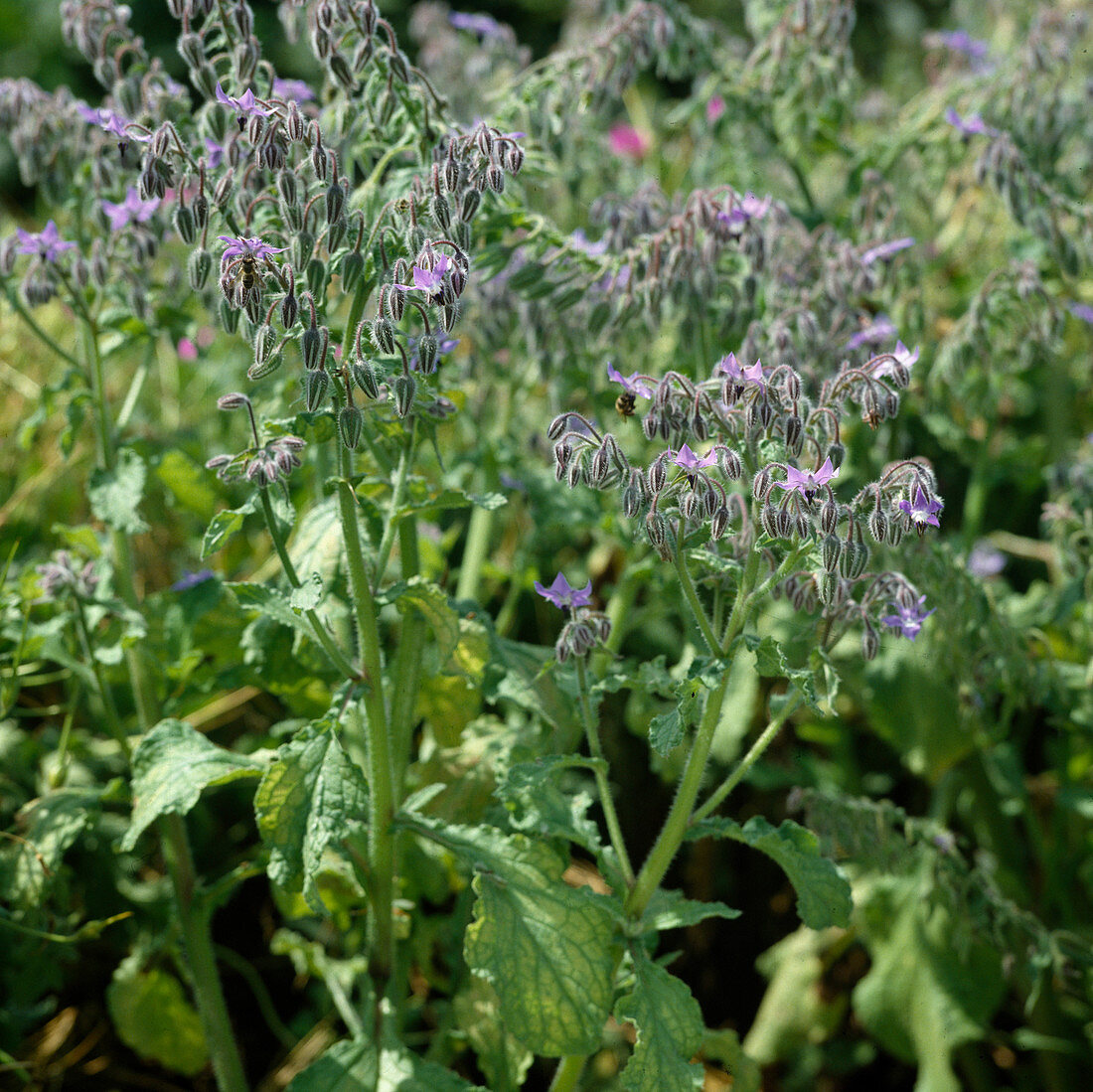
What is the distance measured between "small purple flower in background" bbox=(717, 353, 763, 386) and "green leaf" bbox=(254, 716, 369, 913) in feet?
2.23

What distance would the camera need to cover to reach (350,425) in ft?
4.42

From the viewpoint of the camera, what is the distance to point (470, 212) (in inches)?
54.6

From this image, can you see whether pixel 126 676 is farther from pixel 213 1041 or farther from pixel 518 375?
pixel 518 375

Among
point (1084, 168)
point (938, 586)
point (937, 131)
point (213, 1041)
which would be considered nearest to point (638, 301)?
point (938, 586)

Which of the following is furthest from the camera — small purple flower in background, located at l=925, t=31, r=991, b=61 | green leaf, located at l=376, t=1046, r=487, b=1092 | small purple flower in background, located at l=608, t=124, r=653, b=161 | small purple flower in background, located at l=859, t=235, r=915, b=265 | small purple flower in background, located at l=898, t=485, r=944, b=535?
small purple flower in background, located at l=608, t=124, r=653, b=161

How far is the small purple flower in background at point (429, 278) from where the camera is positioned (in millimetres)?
1264

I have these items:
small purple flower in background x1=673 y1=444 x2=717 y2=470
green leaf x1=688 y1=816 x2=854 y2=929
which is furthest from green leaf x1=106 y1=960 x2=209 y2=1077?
small purple flower in background x1=673 y1=444 x2=717 y2=470

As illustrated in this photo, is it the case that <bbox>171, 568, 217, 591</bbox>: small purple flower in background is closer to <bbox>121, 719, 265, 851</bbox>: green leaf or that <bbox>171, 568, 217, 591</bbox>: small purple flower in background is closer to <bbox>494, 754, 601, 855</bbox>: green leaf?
<bbox>121, 719, 265, 851</bbox>: green leaf

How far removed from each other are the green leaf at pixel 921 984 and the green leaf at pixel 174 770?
4.50 ft

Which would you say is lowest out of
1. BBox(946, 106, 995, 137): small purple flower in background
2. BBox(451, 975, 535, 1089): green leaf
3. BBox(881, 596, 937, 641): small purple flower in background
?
BBox(451, 975, 535, 1089): green leaf

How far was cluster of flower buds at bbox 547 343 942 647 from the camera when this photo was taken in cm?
128

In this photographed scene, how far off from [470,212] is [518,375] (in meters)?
1.03

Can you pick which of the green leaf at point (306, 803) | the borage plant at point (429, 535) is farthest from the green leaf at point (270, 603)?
the green leaf at point (306, 803)

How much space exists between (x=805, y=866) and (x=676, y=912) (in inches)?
7.3
